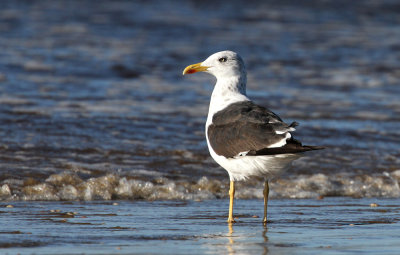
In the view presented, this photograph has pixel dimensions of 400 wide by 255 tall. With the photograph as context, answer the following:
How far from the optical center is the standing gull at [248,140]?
5324mm

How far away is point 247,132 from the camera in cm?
562

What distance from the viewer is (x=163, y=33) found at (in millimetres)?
19266

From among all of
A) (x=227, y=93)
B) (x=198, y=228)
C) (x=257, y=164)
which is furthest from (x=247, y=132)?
(x=227, y=93)

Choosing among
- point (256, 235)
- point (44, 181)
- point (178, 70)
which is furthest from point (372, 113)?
point (256, 235)

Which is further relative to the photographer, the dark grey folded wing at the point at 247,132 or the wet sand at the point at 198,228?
the dark grey folded wing at the point at 247,132

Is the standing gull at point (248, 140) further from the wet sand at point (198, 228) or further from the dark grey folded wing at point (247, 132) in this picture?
the wet sand at point (198, 228)

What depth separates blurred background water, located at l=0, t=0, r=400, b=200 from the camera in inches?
300

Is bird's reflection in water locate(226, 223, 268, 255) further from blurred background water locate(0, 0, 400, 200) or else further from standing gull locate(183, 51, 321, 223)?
blurred background water locate(0, 0, 400, 200)

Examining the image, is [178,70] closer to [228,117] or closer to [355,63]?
[355,63]

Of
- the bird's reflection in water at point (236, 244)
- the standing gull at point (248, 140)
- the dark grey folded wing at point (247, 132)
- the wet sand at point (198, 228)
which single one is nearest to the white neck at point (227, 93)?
the standing gull at point (248, 140)

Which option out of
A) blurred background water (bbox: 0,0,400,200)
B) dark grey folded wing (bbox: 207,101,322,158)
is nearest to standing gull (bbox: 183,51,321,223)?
dark grey folded wing (bbox: 207,101,322,158)

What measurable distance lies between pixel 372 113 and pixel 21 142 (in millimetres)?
5381

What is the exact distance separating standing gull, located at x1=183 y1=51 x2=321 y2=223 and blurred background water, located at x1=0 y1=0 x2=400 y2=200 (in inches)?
53.1

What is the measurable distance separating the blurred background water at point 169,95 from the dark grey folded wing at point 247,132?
1423mm
